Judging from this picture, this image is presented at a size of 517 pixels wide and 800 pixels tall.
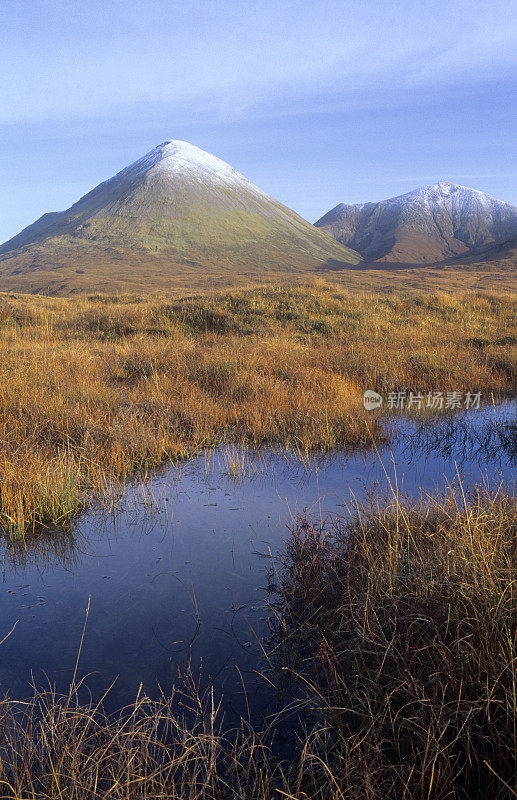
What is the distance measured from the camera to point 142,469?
211 inches

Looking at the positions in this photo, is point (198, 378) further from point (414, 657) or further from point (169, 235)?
point (169, 235)

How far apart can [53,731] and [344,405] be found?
18.1ft

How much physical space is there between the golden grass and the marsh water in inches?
13.2

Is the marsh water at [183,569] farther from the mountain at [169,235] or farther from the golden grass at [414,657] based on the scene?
the mountain at [169,235]

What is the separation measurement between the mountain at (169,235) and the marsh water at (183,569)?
77752mm

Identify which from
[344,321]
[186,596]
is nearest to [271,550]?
[186,596]

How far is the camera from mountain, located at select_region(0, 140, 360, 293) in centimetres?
11075

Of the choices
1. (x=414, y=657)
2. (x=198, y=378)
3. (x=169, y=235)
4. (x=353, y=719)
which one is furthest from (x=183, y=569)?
(x=169, y=235)

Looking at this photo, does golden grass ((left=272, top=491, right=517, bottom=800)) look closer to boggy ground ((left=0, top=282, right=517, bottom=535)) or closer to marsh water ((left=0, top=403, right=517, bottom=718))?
marsh water ((left=0, top=403, right=517, bottom=718))

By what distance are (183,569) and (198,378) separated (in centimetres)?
508

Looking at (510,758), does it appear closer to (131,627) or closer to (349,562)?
(349,562)

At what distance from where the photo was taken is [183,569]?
347 cm

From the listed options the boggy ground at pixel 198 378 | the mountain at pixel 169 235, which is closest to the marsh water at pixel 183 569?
the boggy ground at pixel 198 378

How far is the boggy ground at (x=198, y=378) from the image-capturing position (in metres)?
5.14
